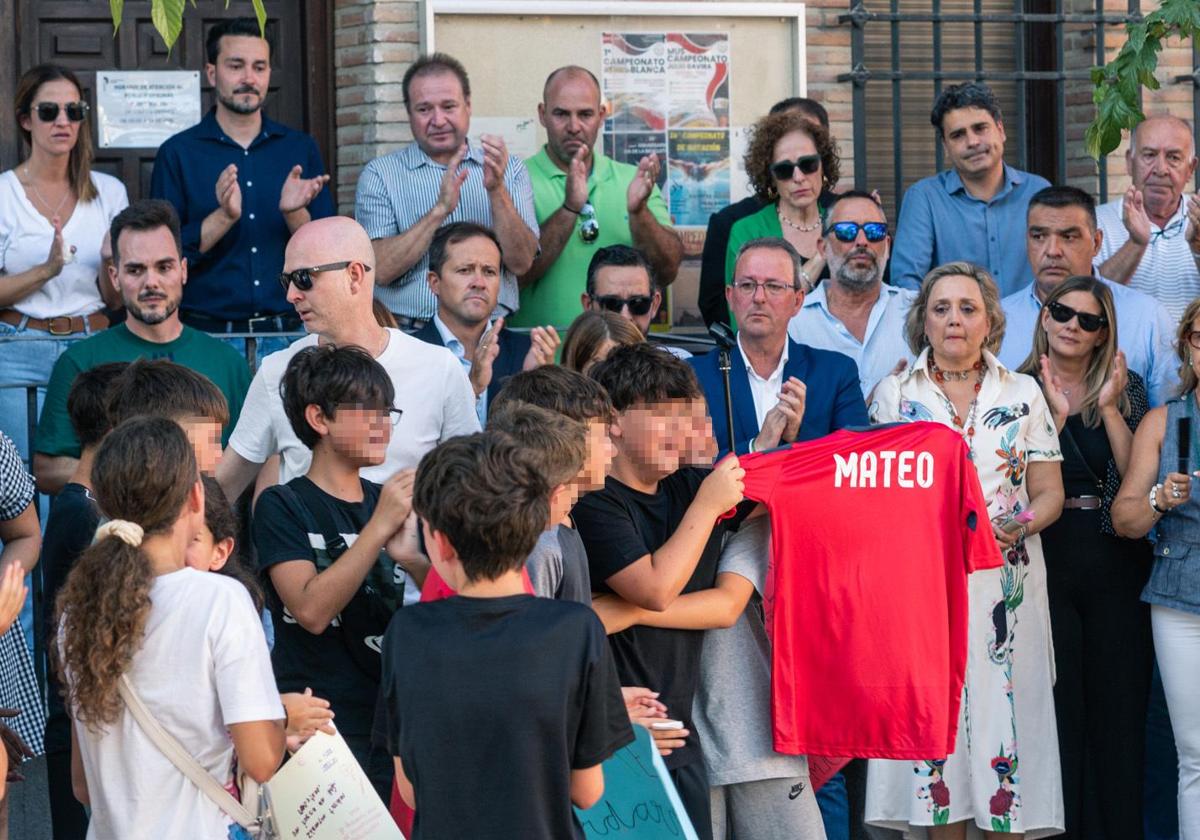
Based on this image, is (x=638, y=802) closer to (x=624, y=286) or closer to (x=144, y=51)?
(x=624, y=286)

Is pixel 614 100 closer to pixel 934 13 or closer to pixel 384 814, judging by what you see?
pixel 934 13

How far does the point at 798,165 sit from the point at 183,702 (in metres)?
4.46

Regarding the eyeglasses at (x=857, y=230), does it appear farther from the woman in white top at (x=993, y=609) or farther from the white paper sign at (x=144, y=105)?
the white paper sign at (x=144, y=105)

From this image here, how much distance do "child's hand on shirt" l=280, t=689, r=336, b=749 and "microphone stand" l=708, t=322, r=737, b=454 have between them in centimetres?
222

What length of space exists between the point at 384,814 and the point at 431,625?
1.77 ft

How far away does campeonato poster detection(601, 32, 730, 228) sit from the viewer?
888 centimetres

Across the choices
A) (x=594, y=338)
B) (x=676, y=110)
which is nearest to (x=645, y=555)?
(x=594, y=338)

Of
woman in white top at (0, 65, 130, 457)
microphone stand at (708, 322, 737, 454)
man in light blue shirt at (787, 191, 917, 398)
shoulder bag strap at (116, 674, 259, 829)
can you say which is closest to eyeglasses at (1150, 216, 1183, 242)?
man in light blue shirt at (787, 191, 917, 398)

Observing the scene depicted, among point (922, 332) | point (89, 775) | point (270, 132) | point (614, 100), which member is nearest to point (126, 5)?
point (270, 132)

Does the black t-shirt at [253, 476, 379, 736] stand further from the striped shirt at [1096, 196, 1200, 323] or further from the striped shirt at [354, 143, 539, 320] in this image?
the striped shirt at [1096, 196, 1200, 323]

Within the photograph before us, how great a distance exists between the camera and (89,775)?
151 inches

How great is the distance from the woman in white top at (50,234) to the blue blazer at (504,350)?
58.5 inches

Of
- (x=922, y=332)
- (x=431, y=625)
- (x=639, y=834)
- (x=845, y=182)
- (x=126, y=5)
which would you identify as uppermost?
(x=126, y=5)

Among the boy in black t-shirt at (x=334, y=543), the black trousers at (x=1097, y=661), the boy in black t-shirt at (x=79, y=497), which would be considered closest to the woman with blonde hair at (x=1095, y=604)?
the black trousers at (x=1097, y=661)
